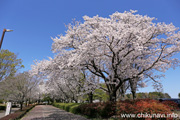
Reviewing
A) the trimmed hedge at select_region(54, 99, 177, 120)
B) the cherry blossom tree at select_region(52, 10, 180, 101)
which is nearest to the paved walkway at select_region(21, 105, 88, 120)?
the trimmed hedge at select_region(54, 99, 177, 120)

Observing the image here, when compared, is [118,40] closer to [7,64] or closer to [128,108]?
[128,108]

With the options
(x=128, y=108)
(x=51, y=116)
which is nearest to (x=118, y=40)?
(x=128, y=108)

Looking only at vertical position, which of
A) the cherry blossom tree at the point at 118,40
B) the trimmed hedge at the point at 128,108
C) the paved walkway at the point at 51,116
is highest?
the cherry blossom tree at the point at 118,40

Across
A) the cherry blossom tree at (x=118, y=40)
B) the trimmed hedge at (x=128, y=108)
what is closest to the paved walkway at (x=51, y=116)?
the trimmed hedge at (x=128, y=108)

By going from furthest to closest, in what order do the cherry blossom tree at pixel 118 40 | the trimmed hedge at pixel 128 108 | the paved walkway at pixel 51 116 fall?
the paved walkway at pixel 51 116
the cherry blossom tree at pixel 118 40
the trimmed hedge at pixel 128 108

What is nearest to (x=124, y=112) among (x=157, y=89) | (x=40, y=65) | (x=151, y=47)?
(x=157, y=89)

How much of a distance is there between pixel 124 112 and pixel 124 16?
7.25 metres

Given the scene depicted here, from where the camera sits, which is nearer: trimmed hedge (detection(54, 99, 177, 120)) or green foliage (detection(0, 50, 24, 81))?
trimmed hedge (detection(54, 99, 177, 120))

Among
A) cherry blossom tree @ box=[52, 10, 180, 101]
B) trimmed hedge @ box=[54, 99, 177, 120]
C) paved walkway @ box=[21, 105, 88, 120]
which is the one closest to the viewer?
trimmed hedge @ box=[54, 99, 177, 120]

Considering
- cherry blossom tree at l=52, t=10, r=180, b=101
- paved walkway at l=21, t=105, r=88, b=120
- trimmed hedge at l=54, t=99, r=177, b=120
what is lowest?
paved walkway at l=21, t=105, r=88, b=120

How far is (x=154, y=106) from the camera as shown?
6379 mm

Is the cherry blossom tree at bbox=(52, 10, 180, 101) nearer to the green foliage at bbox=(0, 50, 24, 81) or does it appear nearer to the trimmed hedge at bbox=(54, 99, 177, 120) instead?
the trimmed hedge at bbox=(54, 99, 177, 120)

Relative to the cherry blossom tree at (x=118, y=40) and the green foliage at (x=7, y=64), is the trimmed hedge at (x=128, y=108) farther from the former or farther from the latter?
the green foliage at (x=7, y=64)

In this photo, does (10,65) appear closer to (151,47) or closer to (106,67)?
(106,67)
